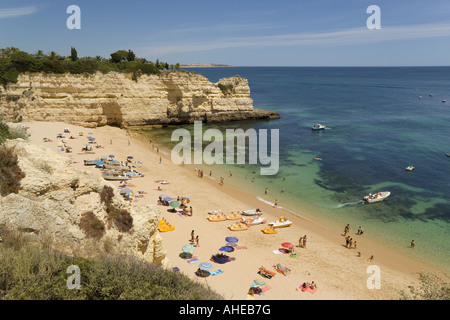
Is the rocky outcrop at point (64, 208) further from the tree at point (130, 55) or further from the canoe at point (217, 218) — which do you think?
the tree at point (130, 55)

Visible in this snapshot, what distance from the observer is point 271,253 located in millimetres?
17875

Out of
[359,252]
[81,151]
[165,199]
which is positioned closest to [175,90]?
[81,151]

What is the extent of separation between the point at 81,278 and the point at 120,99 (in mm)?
40470

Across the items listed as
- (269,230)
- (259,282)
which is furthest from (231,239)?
(259,282)

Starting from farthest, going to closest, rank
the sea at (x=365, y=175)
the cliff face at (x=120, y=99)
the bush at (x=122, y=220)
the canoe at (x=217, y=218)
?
the cliff face at (x=120, y=99) < the sea at (x=365, y=175) < the canoe at (x=217, y=218) < the bush at (x=122, y=220)

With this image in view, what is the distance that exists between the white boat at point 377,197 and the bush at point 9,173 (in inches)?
980

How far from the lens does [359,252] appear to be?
1842 centimetres

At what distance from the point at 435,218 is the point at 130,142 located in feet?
114

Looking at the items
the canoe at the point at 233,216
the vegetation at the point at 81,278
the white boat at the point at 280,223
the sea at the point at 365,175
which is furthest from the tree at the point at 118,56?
the vegetation at the point at 81,278

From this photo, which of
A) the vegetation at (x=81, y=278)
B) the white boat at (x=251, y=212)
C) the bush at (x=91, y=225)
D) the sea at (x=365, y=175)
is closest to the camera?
the vegetation at (x=81, y=278)

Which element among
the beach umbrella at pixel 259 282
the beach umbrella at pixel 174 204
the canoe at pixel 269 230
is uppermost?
the beach umbrella at pixel 174 204

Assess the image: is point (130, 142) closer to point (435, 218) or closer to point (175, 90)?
point (175, 90)

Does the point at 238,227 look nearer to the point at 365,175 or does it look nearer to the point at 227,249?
the point at 227,249

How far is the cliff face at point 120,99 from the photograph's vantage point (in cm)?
3772
